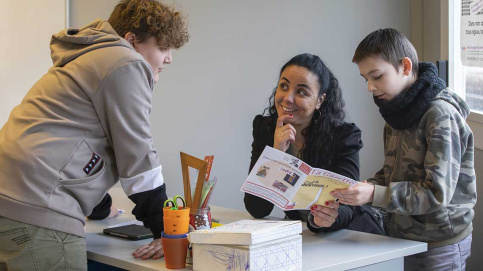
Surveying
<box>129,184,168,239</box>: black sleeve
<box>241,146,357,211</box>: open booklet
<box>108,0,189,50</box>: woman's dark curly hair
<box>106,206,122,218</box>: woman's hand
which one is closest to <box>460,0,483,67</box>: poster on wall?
<box>241,146,357,211</box>: open booklet

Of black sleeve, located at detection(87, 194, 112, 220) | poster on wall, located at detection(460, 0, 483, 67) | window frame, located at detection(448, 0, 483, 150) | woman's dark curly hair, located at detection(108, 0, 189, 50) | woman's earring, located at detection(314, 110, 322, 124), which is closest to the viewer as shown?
woman's dark curly hair, located at detection(108, 0, 189, 50)

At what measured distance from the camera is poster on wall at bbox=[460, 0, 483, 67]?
330cm

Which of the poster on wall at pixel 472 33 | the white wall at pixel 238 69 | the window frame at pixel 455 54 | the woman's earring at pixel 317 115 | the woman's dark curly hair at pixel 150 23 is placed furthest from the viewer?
the white wall at pixel 238 69

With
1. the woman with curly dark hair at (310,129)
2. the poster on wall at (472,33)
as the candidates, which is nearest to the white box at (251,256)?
the woman with curly dark hair at (310,129)

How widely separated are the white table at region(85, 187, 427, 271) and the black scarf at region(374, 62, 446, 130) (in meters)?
0.42

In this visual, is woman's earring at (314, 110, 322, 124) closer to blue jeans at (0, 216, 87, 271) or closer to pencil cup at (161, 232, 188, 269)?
pencil cup at (161, 232, 188, 269)

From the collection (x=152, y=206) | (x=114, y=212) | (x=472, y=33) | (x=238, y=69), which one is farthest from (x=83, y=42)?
(x=472, y=33)

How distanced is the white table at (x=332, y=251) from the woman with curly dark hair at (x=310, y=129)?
0.28m

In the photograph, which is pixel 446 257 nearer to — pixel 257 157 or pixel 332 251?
pixel 332 251

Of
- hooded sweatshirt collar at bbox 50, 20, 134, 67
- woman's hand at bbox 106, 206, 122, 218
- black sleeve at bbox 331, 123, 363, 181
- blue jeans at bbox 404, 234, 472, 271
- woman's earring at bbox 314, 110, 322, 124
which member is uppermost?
hooded sweatshirt collar at bbox 50, 20, 134, 67

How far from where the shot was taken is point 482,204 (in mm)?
3117

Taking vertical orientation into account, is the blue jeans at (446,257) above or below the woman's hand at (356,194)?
below

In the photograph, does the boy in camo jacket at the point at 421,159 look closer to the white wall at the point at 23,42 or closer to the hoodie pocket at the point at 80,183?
the hoodie pocket at the point at 80,183

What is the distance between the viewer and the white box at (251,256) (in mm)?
1517
